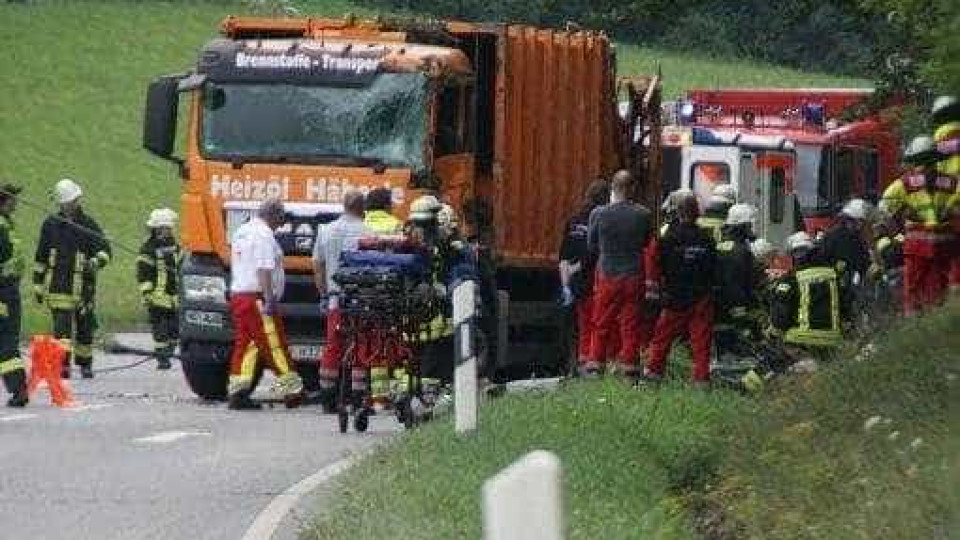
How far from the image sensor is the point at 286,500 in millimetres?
14336

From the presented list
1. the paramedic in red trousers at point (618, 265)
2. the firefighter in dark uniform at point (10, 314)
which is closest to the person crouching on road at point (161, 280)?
the firefighter in dark uniform at point (10, 314)

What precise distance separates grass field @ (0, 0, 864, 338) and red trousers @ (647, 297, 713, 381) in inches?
944

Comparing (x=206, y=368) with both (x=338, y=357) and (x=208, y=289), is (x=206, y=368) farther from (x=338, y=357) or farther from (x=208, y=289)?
(x=338, y=357)

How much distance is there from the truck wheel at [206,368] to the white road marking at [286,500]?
617 centimetres

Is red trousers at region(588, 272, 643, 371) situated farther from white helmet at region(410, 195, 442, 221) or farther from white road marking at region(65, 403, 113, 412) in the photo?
white road marking at region(65, 403, 113, 412)

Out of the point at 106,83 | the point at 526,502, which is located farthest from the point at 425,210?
the point at 106,83

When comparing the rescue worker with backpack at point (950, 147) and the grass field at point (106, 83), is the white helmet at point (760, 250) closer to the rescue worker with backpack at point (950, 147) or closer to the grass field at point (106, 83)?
the rescue worker with backpack at point (950, 147)

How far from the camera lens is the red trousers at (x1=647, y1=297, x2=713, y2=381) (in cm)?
2111

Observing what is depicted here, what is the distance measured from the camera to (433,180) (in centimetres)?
2258

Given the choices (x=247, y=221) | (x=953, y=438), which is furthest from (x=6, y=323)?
(x=953, y=438)

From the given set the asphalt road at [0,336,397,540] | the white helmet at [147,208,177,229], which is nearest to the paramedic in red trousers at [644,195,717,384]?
the asphalt road at [0,336,397,540]

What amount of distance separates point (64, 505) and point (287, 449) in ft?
11.7

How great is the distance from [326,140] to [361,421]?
4074mm

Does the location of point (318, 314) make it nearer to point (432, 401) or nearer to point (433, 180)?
point (433, 180)
